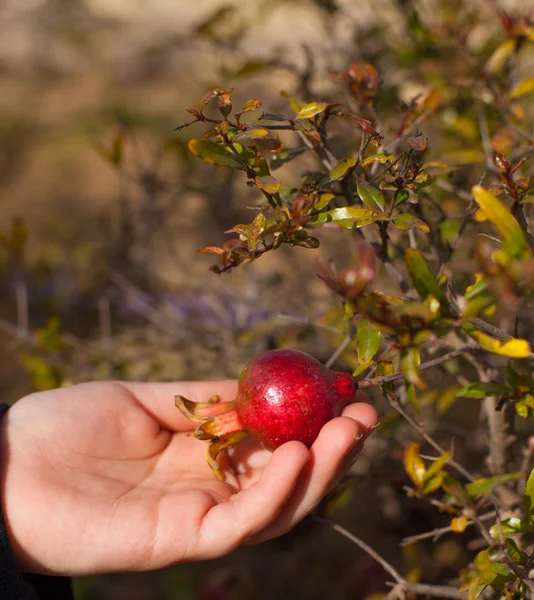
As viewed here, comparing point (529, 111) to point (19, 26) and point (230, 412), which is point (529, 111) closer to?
point (230, 412)

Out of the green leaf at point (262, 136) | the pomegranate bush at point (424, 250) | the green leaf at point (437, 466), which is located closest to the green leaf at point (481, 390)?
the pomegranate bush at point (424, 250)

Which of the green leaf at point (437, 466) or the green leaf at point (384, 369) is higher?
Answer: the green leaf at point (384, 369)

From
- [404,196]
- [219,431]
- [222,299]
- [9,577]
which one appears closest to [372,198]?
[404,196]

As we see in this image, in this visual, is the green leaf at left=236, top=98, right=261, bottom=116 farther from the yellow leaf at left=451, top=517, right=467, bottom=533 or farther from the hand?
the yellow leaf at left=451, top=517, right=467, bottom=533

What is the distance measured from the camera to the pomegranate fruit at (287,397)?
3.75ft

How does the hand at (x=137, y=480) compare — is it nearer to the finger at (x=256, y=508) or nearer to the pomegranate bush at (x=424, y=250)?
the finger at (x=256, y=508)

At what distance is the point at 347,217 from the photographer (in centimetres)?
102

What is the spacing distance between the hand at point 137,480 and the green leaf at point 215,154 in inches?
18.9

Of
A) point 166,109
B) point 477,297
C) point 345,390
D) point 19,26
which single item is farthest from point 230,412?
point 19,26

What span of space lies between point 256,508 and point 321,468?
13 centimetres

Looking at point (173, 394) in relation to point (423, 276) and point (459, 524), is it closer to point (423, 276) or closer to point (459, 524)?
point (459, 524)

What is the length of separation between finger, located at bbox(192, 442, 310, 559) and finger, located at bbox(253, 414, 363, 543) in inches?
1.1

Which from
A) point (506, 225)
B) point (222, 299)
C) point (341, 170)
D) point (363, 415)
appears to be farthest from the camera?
point (222, 299)

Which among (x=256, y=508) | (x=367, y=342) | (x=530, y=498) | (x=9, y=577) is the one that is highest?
(x=367, y=342)
